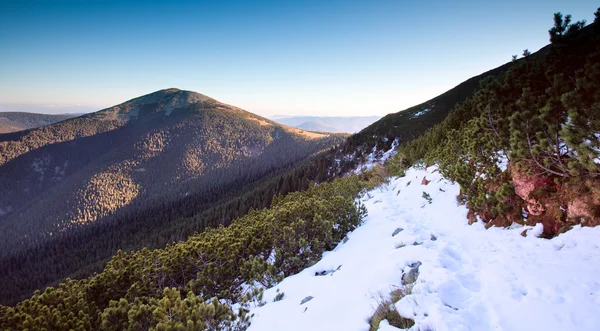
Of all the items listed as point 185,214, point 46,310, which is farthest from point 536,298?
point 185,214

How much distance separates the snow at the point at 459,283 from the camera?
16.4 ft

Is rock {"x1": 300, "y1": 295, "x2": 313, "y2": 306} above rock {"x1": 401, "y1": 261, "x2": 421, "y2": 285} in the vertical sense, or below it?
below

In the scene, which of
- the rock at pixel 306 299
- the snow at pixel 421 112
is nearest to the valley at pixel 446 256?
the rock at pixel 306 299

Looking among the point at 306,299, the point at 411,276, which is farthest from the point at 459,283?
the point at 306,299

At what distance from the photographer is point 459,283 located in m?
6.43

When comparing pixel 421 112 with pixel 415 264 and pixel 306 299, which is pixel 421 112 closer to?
pixel 415 264

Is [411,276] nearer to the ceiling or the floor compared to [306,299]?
nearer to the ceiling

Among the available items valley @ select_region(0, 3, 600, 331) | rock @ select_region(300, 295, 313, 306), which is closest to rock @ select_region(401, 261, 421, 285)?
valley @ select_region(0, 3, 600, 331)

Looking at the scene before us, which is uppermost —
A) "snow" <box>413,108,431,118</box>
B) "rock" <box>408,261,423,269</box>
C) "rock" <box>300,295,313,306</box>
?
"snow" <box>413,108,431,118</box>

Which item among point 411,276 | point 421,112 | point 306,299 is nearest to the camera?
point 411,276

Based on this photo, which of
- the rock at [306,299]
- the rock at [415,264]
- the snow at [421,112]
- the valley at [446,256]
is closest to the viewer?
the valley at [446,256]

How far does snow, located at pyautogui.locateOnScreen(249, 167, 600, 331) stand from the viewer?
5012 millimetres

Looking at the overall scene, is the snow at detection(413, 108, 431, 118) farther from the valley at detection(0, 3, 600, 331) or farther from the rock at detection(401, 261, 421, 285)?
the rock at detection(401, 261, 421, 285)

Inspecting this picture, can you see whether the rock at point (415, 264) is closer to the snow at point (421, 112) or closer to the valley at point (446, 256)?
the valley at point (446, 256)
